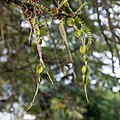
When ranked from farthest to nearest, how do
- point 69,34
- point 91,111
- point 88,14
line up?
point 91,111, point 69,34, point 88,14

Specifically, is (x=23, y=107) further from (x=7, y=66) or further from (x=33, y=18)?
(x=33, y=18)

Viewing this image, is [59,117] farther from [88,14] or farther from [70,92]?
[88,14]

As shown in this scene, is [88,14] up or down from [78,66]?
up

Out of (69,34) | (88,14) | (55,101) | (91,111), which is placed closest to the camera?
(88,14)

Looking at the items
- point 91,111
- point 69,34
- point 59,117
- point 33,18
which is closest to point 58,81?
point 69,34

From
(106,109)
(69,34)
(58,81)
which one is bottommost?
(106,109)

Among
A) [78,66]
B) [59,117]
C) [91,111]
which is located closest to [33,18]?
[78,66]

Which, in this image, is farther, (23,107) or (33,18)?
(23,107)

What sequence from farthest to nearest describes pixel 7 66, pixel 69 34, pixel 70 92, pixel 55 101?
pixel 55 101 < pixel 70 92 < pixel 7 66 < pixel 69 34

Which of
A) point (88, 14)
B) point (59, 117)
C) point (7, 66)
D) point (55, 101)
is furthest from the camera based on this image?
point (59, 117)
